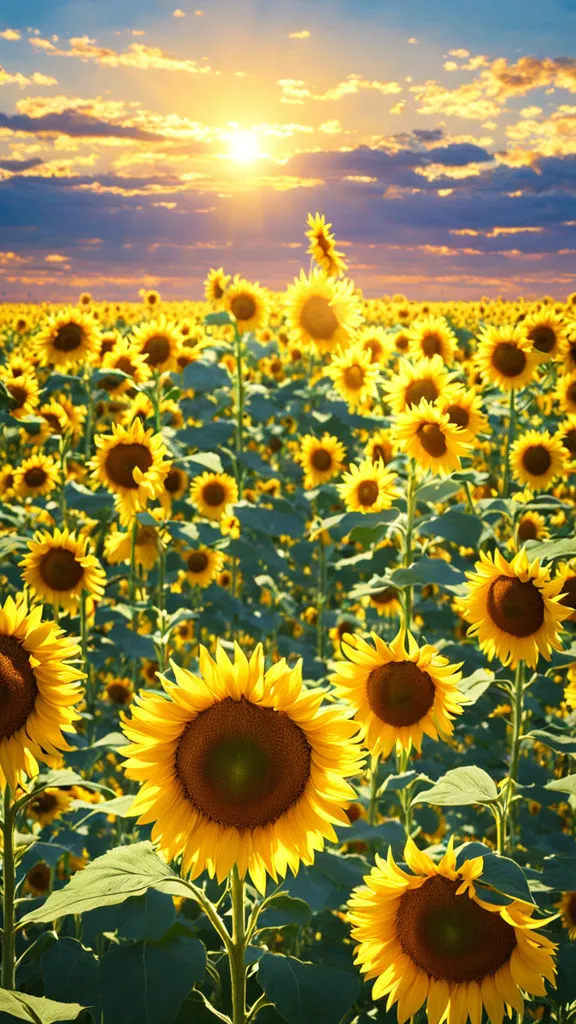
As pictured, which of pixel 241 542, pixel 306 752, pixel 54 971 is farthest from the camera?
pixel 241 542

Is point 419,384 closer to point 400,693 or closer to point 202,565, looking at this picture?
point 400,693

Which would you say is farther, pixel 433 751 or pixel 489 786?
pixel 433 751

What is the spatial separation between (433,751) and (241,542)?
1.80 m

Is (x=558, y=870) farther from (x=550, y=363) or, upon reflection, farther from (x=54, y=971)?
(x=550, y=363)

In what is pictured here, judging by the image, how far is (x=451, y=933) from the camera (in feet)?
6.07

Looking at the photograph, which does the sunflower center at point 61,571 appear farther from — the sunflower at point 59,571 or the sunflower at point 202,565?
the sunflower at point 202,565

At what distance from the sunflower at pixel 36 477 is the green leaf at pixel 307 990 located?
213 inches

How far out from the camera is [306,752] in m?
1.79

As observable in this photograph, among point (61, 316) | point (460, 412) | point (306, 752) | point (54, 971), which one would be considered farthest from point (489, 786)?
point (61, 316)

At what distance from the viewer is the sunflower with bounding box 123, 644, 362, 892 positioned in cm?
172

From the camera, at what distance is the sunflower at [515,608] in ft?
9.27

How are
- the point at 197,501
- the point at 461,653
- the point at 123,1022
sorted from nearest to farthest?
the point at 123,1022 → the point at 461,653 → the point at 197,501

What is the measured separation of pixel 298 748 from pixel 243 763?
4.7 inches

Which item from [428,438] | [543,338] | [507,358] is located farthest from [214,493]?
[428,438]
